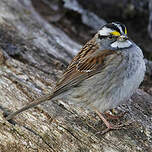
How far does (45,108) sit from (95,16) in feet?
9.54

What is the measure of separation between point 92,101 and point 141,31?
3.53 metres

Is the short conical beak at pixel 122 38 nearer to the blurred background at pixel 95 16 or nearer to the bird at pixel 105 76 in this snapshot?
the bird at pixel 105 76

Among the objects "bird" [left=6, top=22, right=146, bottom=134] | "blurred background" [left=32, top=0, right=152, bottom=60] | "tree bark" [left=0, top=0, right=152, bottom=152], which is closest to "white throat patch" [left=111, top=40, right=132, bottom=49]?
"bird" [left=6, top=22, right=146, bottom=134]

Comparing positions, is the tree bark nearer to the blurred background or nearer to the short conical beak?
the blurred background

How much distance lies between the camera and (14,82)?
4664 millimetres

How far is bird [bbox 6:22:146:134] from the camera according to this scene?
407 centimetres

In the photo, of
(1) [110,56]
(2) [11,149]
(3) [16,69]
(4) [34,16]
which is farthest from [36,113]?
(4) [34,16]

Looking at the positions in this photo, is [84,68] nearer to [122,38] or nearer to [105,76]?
[105,76]

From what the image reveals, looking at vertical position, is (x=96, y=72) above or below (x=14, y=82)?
above

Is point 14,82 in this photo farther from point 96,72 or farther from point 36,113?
point 96,72

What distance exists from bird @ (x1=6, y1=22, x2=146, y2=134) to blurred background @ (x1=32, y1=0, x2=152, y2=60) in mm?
2033

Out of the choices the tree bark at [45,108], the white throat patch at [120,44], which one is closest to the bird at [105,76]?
the white throat patch at [120,44]

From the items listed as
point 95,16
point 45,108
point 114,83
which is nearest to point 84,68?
point 114,83

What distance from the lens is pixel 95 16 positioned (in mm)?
6582
